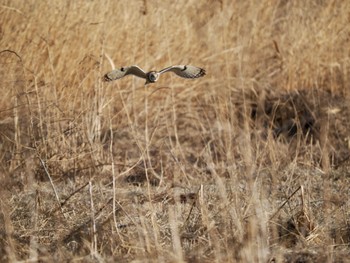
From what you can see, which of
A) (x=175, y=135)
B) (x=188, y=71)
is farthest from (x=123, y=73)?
(x=175, y=135)

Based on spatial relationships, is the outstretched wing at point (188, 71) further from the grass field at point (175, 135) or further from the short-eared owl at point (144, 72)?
the grass field at point (175, 135)

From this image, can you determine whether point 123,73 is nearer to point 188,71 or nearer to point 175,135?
point 188,71

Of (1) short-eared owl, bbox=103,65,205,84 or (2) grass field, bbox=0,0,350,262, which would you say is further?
(2) grass field, bbox=0,0,350,262

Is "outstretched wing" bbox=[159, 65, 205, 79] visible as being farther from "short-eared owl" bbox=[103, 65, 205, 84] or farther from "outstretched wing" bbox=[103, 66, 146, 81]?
"outstretched wing" bbox=[103, 66, 146, 81]

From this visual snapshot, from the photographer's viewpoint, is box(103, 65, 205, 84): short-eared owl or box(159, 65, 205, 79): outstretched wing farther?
box(159, 65, 205, 79): outstretched wing

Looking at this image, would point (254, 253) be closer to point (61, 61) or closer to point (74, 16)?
point (61, 61)

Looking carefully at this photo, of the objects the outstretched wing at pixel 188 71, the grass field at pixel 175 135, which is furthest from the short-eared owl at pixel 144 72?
the grass field at pixel 175 135

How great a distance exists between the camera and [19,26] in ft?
14.8

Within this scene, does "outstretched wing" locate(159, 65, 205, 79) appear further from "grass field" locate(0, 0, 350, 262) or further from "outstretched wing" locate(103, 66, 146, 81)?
"grass field" locate(0, 0, 350, 262)

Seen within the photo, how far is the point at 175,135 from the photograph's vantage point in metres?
3.88

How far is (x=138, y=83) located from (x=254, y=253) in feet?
8.21

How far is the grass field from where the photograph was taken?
2.79 metres

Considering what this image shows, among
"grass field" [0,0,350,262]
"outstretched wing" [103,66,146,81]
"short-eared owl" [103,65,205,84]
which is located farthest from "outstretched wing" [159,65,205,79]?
"grass field" [0,0,350,262]

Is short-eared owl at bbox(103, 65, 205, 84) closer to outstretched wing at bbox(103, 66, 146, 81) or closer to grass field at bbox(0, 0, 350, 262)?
outstretched wing at bbox(103, 66, 146, 81)
